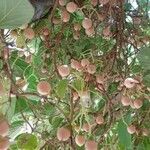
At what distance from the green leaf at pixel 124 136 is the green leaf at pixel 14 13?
1.57 feet

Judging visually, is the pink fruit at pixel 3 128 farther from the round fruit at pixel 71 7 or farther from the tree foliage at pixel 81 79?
the round fruit at pixel 71 7

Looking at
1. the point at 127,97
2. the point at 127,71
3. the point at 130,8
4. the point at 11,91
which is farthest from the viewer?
the point at 130,8

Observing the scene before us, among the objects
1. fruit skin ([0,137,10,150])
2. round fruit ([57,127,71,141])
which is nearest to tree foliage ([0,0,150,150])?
round fruit ([57,127,71,141])

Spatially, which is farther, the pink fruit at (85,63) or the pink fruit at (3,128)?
the pink fruit at (85,63)

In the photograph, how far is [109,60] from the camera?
1160mm

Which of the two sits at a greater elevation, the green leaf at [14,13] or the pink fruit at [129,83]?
the green leaf at [14,13]

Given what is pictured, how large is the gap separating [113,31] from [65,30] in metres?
0.14

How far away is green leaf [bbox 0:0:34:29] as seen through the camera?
2.52 feet

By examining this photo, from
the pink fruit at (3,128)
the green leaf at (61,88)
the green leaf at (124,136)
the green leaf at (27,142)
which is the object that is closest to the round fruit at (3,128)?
the pink fruit at (3,128)

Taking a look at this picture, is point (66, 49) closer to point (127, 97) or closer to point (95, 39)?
point (95, 39)

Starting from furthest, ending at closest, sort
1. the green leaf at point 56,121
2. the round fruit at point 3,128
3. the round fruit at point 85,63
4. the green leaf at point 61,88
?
the green leaf at point 56,121, the round fruit at point 85,63, the green leaf at point 61,88, the round fruit at point 3,128

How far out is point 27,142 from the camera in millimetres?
856

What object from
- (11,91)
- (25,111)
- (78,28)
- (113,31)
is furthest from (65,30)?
(11,91)

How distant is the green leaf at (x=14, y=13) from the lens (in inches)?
30.2
